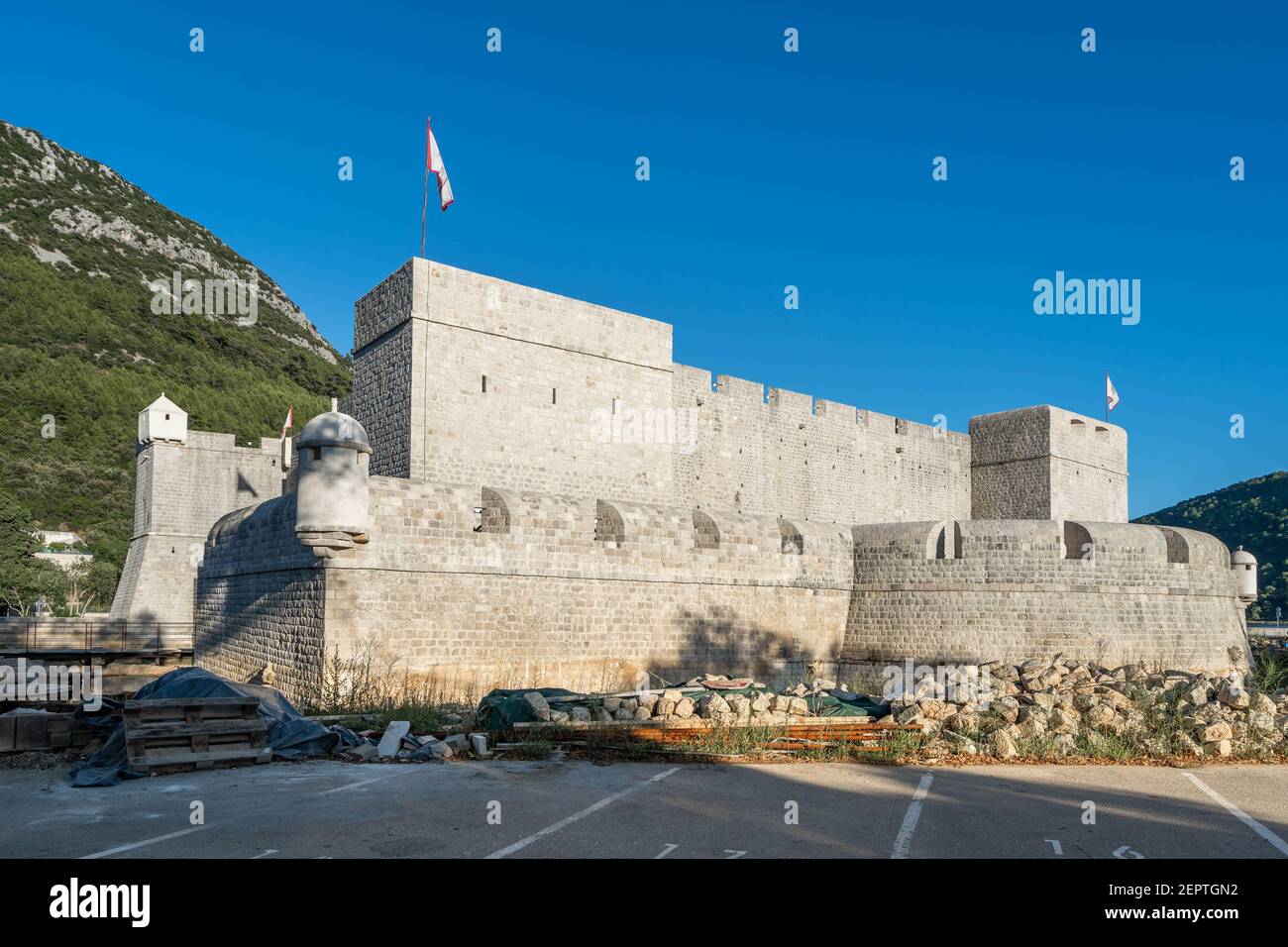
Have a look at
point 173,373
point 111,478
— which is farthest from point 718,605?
point 173,373

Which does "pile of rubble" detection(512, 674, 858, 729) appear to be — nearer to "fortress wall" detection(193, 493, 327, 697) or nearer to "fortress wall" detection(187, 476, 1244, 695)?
"fortress wall" detection(187, 476, 1244, 695)

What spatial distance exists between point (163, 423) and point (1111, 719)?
31425 millimetres

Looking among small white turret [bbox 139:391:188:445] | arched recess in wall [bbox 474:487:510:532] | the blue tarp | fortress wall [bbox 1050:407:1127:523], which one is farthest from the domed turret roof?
fortress wall [bbox 1050:407:1127:523]

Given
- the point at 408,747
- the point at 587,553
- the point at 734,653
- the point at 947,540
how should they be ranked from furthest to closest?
the point at 947,540
the point at 734,653
the point at 587,553
the point at 408,747

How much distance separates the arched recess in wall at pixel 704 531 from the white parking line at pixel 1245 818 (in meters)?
10.5

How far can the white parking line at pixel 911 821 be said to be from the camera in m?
5.75

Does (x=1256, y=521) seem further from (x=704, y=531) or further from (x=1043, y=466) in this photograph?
(x=704, y=531)

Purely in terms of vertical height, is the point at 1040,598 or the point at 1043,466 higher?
the point at 1043,466

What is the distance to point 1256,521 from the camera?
6925 cm

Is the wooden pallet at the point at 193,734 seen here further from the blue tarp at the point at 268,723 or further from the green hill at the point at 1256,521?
the green hill at the point at 1256,521

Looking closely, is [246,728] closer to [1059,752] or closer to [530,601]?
[530,601]

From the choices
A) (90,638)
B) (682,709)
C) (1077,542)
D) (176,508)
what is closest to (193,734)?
(682,709)

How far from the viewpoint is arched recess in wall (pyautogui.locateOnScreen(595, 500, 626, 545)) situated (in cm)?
1672
